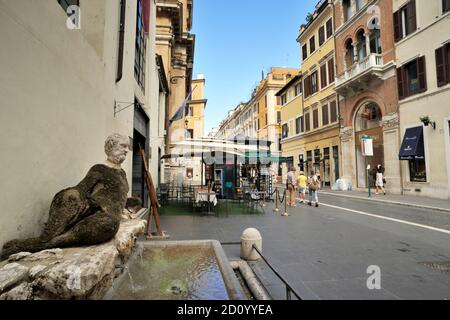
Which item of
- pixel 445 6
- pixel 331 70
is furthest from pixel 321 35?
pixel 445 6

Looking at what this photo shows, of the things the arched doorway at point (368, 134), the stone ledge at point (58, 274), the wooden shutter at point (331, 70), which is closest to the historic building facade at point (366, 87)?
the arched doorway at point (368, 134)

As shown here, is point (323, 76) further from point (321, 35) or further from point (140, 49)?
point (140, 49)

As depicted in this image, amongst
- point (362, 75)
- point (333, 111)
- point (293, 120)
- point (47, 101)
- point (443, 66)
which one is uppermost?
point (362, 75)

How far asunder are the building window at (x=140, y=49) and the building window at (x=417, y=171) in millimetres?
16749

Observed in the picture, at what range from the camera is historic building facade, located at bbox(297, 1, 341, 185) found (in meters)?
26.7

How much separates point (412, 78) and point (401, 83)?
65 centimetres

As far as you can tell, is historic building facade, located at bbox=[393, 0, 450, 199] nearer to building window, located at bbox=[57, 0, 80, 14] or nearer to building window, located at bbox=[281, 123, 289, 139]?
building window, located at bbox=[57, 0, 80, 14]

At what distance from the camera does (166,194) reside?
40.9ft

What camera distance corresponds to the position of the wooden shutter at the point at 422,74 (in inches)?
639

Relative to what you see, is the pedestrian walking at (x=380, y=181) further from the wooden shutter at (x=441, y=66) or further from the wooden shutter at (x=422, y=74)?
the wooden shutter at (x=441, y=66)

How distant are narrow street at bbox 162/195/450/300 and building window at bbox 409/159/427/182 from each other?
7622 millimetres

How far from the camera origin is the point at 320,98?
2900 cm
